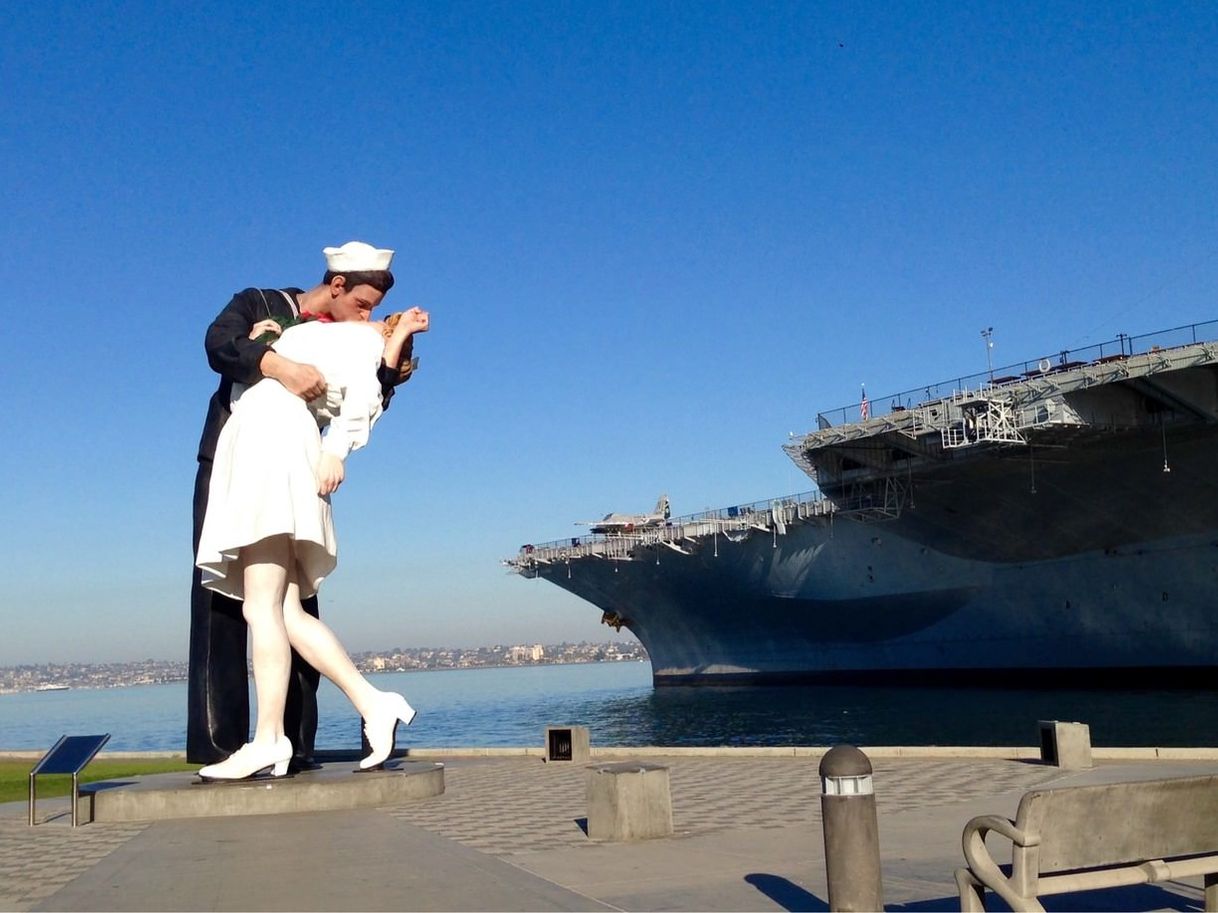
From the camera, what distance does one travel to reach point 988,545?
40875 millimetres

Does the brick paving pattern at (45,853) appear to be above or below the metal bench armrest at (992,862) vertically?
below

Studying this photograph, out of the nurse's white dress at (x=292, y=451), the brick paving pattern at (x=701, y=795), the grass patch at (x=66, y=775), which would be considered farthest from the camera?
the grass patch at (x=66, y=775)

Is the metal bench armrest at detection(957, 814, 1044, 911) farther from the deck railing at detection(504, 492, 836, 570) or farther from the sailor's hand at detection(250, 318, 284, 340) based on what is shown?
the deck railing at detection(504, 492, 836, 570)

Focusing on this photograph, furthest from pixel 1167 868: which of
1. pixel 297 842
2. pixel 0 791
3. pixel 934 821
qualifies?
pixel 0 791

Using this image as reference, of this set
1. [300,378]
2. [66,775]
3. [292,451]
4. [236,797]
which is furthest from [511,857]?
[66,775]

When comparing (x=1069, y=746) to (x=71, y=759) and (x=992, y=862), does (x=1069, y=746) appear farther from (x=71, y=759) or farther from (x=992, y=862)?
(x=71, y=759)

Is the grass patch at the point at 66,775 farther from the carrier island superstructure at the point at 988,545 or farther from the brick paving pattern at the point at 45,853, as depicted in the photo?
the carrier island superstructure at the point at 988,545

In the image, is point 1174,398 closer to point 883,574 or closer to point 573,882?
point 883,574

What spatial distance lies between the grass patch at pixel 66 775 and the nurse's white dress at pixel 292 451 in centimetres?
329

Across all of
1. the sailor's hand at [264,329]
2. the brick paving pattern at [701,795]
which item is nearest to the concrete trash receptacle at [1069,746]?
the brick paving pattern at [701,795]

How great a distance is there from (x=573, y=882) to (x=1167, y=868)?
9.53 ft

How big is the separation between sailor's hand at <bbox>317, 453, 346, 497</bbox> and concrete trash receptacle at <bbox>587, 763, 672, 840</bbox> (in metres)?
3.46

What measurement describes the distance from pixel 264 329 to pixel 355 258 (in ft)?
3.24

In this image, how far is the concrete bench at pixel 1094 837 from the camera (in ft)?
14.8
